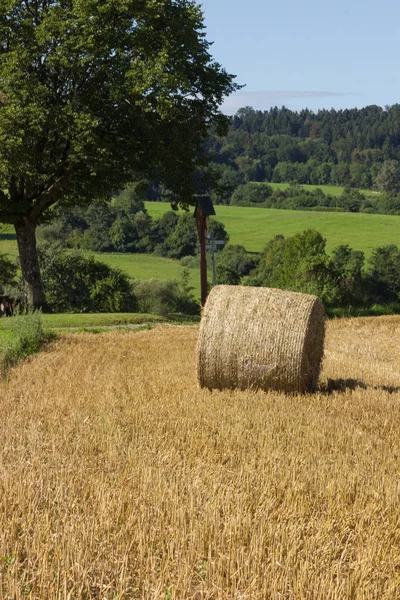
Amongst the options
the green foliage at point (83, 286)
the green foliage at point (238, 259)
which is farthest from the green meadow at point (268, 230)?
the green foliage at point (83, 286)

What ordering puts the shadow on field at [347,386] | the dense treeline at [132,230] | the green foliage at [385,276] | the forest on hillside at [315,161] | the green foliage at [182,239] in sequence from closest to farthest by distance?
the shadow on field at [347,386], the green foliage at [385,276], the dense treeline at [132,230], the green foliage at [182,239], the forest on hillside at [315,161]

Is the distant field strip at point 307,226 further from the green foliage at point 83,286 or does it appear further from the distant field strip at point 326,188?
the green foliage at point 83,286

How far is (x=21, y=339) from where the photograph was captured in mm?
16453

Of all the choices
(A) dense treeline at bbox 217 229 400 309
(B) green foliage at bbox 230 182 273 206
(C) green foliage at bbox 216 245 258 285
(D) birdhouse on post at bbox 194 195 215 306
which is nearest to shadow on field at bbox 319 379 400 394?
(D) birdhouse on post at bbox 194 195 215 306

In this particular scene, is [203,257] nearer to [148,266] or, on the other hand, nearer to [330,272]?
[330,272]

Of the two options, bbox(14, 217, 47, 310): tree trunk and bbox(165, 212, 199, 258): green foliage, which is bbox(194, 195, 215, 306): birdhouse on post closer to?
bbox(14, 217, 47, 310): tree trunk

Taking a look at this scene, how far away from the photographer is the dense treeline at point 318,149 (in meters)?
125

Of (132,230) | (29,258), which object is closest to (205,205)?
(29,258)

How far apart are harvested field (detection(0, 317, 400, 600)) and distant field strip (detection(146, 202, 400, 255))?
70067mm

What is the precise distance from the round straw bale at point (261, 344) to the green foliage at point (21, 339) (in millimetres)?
5268

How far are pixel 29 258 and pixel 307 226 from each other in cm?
6699

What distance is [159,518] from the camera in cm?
556

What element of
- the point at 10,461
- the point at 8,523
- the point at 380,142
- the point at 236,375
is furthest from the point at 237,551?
the point at 380,142

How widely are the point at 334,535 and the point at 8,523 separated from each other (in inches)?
91.9
